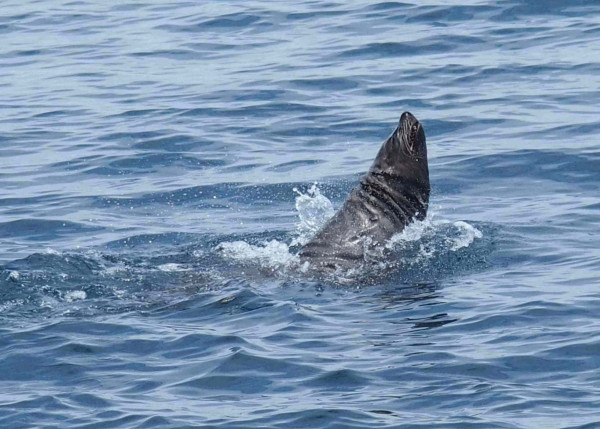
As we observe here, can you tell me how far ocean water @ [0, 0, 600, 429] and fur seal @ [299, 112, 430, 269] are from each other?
0.68ft

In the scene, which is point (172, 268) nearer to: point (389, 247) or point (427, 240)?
point (389, 247)

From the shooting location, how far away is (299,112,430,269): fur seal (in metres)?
11.4

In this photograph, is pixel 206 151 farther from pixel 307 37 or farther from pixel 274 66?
pixel 307 37

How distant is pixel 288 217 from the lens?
13.3 meters

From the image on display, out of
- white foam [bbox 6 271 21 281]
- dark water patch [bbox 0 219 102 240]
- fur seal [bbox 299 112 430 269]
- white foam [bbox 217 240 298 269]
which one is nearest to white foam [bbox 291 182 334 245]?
white foam [bbox 217 240 298 269]

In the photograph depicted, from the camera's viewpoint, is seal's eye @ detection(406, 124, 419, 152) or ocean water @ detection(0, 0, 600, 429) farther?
seal's eye @ detection(406, 124, 419, 152)

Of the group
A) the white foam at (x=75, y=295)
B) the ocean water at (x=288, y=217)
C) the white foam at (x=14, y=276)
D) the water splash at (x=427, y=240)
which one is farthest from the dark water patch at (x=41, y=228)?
the water splash at (x=427, y=240)

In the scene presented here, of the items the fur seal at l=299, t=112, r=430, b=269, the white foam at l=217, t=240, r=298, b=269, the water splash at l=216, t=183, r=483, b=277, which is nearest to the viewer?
the water splash at l=216, t=183, r=483, b=277

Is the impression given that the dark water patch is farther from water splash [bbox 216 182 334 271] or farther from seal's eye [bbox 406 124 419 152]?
seal's eye [bbox 406 124 419 152]

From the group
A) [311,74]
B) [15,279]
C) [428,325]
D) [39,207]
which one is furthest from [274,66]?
[428,325]

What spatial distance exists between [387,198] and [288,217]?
5.99ft

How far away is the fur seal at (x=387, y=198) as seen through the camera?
1145cm

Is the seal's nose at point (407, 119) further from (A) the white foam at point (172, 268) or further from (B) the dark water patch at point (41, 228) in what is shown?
(B) the dark water patch at point (41, 228)

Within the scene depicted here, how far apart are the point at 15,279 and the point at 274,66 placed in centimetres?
931
